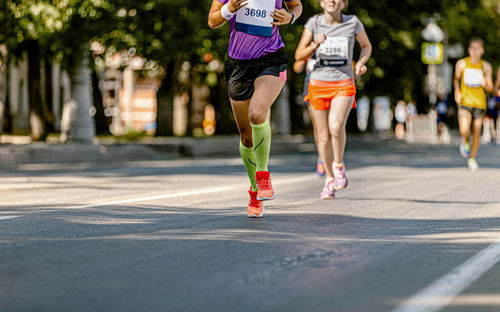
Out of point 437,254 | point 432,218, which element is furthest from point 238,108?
point 437,254

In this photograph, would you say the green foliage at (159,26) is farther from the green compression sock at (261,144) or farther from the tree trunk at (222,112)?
the green compression sock at (261,144)

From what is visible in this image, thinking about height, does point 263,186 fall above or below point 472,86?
below

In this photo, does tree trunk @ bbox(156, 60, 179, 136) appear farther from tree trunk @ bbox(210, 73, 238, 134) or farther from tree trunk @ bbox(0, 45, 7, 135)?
tree trunk @ bbox(210, 73, 238, 134)

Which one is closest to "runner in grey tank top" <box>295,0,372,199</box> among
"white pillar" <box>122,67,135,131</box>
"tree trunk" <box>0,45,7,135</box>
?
"tree trunk" <box>0,45,7,135</box>

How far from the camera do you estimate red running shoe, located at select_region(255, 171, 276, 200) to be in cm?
729

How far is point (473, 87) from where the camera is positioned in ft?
46.3

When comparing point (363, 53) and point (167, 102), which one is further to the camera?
point (167, 102)

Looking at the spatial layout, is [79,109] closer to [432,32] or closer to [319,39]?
[319,39]

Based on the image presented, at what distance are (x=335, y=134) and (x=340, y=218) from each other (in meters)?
1.90

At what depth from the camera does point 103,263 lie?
516cm

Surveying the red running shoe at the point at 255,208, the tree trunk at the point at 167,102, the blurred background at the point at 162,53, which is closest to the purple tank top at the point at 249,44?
the red running shoe at the point at 255,208

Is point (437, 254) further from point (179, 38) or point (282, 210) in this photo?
point (179, 38)

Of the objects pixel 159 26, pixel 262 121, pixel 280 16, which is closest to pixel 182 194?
pixel 262 121

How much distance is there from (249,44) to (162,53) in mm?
14810
